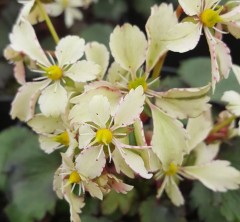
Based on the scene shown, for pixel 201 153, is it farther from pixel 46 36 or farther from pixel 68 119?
pixel 46 36

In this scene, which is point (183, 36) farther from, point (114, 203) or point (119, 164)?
point (114, 203)

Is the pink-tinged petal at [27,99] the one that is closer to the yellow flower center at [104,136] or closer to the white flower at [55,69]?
the white flower at [55,69]

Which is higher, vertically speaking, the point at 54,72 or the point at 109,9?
the point at 54,72

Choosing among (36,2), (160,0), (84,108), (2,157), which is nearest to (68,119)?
(84,108)

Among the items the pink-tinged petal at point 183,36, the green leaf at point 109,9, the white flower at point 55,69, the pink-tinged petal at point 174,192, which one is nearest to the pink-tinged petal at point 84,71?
the white flower at point 55,69

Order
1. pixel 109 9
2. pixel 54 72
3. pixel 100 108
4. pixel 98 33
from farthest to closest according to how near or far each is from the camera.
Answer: pixel 109 9 < pixel 98 33 < pixel 54 72 < pixel 100 108

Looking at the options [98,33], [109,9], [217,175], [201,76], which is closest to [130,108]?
[217,175]

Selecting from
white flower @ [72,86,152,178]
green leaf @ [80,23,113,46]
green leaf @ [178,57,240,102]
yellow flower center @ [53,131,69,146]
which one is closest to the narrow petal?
white flower @ [72,86,152,178]
